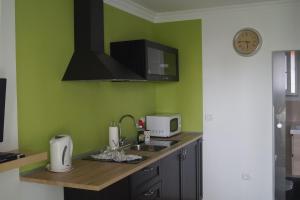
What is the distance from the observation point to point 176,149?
3.71 meters

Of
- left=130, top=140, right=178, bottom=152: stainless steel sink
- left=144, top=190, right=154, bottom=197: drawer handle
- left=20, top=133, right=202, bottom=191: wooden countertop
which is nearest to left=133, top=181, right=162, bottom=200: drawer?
left=144, top=190, right=154, bottom=197: drawer handle

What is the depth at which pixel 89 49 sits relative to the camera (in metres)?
Answer: 3.06

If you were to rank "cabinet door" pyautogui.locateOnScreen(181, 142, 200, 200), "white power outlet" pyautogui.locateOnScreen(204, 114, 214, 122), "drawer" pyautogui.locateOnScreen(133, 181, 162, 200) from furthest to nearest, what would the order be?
"white power outlet" pyautogui.locateOnScreen(204, 114, 214, 122), "cabinet door" pyautogui.locateOnScreen(181, 142, 200, 200), "drawer" pyautogui.locateOnScreen(133, 181, 162, 200)

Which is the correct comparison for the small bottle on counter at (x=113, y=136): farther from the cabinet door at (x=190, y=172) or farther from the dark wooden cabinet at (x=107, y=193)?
the cabinet door at (x=190, y=172)

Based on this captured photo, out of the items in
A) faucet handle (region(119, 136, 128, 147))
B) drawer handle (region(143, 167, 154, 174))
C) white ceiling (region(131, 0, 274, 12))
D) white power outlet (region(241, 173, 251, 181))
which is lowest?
white power outlet (region(241, 173, 251, 181))

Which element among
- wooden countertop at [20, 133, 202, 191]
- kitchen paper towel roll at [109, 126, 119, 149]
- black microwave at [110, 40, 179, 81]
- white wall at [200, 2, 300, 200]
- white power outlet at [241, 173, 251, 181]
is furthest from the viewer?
white power outlet at [241, 173, 251, 181]

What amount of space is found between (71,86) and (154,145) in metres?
1.25

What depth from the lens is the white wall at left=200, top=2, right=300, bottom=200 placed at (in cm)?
425

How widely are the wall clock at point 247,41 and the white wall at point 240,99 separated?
0.06 metres

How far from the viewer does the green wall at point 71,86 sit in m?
2.64

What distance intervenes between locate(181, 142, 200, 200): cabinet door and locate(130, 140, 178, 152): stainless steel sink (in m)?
0.20

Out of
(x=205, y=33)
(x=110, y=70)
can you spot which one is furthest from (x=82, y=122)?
(x=205, y=33)

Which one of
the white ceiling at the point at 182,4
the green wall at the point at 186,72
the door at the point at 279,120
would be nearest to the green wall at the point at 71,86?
the green wall at the point at 186,72

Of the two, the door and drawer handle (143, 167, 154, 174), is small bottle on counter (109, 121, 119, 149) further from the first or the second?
the door
